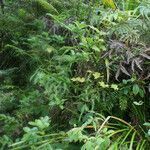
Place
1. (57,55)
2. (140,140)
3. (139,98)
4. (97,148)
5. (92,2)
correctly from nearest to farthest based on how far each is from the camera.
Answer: (97,148)
(140,140)
(139,98)
(57,55)
(92,2)

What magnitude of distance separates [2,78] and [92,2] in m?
0.83

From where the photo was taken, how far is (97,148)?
177 centimetres

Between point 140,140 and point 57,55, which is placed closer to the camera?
point 140,140

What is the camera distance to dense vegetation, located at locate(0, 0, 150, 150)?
202cm

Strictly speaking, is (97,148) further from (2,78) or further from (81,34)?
(2,78)

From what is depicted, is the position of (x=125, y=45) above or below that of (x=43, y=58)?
above

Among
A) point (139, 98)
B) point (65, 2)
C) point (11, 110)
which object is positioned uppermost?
point (65, 2)

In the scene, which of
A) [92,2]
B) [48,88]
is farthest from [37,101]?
[92,2]

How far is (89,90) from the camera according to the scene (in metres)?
2.15

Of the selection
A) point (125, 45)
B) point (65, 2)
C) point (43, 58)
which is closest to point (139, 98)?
point (125, 45)

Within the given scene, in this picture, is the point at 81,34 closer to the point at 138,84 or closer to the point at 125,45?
the point at 125,45

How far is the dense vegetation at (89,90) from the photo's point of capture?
2.02 m

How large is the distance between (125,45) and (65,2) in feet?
2.66

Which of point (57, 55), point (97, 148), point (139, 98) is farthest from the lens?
point (57, 55)
